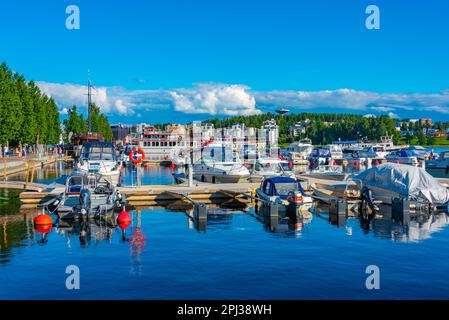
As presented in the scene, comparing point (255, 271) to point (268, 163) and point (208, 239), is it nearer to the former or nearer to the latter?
point (208, 239)

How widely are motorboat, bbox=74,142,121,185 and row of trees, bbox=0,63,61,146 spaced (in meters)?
24.0

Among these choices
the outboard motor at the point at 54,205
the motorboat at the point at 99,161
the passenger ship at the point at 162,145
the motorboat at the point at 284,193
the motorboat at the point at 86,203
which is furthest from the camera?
the passenger ship at the point at 162,145

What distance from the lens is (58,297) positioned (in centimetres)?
1580

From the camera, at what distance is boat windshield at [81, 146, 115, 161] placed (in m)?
51.7

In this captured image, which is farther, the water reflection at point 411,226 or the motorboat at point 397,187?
the motorboat at point 397,187

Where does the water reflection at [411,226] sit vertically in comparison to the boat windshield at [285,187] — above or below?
below

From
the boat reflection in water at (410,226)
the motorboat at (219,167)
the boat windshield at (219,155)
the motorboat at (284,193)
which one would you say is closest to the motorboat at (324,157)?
the boat windshield at (219,155)

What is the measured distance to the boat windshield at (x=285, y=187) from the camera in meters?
32.1

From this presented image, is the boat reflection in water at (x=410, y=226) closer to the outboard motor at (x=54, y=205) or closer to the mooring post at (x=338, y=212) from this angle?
the mooring post at (x=338, y=212)

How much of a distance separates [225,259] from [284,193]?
12.2 meters

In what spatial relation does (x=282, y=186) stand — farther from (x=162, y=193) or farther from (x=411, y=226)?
(x=162, y=193)

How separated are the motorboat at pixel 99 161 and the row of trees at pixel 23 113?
24.0m


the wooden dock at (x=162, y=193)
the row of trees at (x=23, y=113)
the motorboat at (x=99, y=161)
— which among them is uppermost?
the row of trees at (x=23, y=113)
